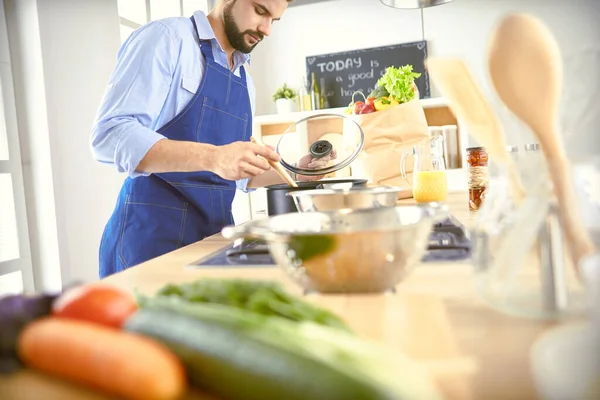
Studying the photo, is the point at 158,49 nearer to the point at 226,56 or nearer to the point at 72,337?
the point at 226,56

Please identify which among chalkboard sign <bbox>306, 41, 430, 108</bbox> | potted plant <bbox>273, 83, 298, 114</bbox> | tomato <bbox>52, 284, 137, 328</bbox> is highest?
chalkboard sign <bbox>306, 41, 430, 108</bbox>

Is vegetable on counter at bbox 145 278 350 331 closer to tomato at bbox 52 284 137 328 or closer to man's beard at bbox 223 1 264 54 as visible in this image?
tomato at bbox 52 284 137 328

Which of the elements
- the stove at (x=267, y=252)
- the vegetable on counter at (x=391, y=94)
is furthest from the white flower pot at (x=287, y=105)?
the stove at (x=267, y=252)

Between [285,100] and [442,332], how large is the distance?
3.31 meters

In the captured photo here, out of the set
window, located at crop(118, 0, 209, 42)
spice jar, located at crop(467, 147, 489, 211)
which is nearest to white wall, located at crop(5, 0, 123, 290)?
window, located at crop(118, 0, 209, 42)

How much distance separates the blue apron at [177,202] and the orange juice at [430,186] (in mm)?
552

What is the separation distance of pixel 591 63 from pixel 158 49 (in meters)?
1.06

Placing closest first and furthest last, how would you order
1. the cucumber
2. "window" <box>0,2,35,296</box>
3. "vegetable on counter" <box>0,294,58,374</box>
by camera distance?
1. the cucumber
2. "vegetable on counter" <box>0,294,58,374</box>
3. "window" <box>0,2,35,296</box>

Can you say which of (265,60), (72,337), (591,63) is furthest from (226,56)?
(265,60)

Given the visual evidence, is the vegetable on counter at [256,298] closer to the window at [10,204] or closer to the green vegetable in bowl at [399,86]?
the green vegetable in bowl at [399,86]

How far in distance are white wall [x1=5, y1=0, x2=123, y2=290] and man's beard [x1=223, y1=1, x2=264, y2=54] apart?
3.16ft

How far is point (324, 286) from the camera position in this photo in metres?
0.57

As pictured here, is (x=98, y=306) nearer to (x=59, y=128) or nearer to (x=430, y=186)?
(x=430, y=186)

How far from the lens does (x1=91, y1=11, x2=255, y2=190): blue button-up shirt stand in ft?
3.92
